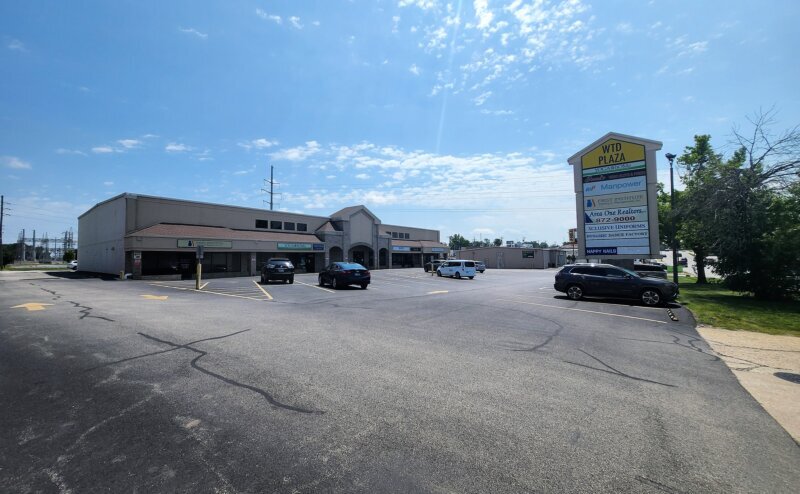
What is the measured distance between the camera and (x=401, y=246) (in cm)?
5766


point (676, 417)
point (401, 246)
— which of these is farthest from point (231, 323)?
point (401, 246)

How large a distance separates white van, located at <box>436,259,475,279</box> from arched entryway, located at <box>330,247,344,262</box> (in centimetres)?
1567

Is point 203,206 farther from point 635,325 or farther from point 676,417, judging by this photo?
point 676,417

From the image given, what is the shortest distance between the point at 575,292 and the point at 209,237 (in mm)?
30315

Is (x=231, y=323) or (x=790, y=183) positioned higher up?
(x=790, y=183)

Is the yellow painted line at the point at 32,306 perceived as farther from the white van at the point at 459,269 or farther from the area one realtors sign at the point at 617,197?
the white van at the point at 459,269

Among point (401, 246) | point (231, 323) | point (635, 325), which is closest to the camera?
point (231, 323)

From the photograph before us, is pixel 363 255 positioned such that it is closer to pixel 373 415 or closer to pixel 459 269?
pixel 459 269

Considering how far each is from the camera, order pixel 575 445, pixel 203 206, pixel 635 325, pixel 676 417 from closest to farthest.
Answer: pixel 575 445, pixel 676 417, pixel 635 325, pixel 203 206

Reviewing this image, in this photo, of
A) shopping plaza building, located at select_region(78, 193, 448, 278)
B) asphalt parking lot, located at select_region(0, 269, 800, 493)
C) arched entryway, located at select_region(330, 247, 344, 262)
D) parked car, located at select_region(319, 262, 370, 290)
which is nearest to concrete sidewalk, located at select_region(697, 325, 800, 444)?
asphalt parking lot, located at select_region(0, 269, 800, 493)

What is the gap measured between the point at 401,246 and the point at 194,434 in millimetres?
54307

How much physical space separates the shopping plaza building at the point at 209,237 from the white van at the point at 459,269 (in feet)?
52.6

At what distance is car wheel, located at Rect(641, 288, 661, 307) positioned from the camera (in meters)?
14.6

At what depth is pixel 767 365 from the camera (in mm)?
6543
